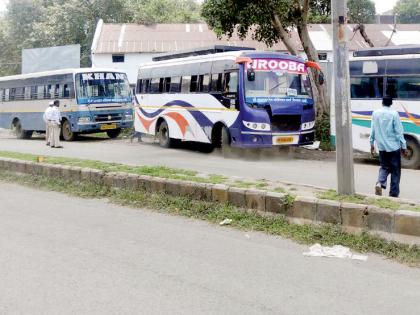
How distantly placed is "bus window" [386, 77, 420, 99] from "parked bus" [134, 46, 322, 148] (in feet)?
7.47

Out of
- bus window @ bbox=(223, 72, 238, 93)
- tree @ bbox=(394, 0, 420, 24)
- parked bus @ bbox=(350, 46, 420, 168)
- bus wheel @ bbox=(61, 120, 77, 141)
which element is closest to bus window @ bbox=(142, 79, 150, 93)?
bus wheel @ bbox=(61, 120, 77, 141)

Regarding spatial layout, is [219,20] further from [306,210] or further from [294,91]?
[306,210]

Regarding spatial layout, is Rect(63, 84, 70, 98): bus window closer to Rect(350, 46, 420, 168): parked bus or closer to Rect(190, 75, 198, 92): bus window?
Rect(190, 75, 198, 92): bus window

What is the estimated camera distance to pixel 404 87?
12531 millimetres

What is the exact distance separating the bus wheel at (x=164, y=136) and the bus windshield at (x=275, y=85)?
4919 millimetres

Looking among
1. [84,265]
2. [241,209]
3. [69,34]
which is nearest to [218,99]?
[241,209]

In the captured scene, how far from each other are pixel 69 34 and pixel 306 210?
1623 inches

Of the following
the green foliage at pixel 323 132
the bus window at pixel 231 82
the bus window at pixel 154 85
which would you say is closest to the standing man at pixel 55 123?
the bus window at pixel 154 85

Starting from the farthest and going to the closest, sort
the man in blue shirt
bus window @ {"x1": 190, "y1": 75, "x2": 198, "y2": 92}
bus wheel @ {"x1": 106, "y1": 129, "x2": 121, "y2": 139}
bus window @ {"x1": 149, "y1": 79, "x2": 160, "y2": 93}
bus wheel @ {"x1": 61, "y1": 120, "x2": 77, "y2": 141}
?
1. bus wheel @ {"x1": 106, "y1": 129, "x2": 121, "y2": 139}
2. bus wheel @ {"x1": 61, "y1": 120, "x2": 77, "y2": 141}
3. bus window @ {"x1": 149, "y1": 79, "x2": 160, "y2": 93}
4. bus window @ {"x1": 190, "y1": 75, "x2": 198, "y2": 92}
5. the man in blue shirt

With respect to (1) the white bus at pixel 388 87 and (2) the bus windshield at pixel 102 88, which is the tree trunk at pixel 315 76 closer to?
(1) the white bus at pixel 388 87

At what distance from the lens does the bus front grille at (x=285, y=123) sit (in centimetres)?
1366

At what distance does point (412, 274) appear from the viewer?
→ 4891mm

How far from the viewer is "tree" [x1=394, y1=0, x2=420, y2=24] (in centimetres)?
7511

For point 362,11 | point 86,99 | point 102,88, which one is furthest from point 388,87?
point 362,11
